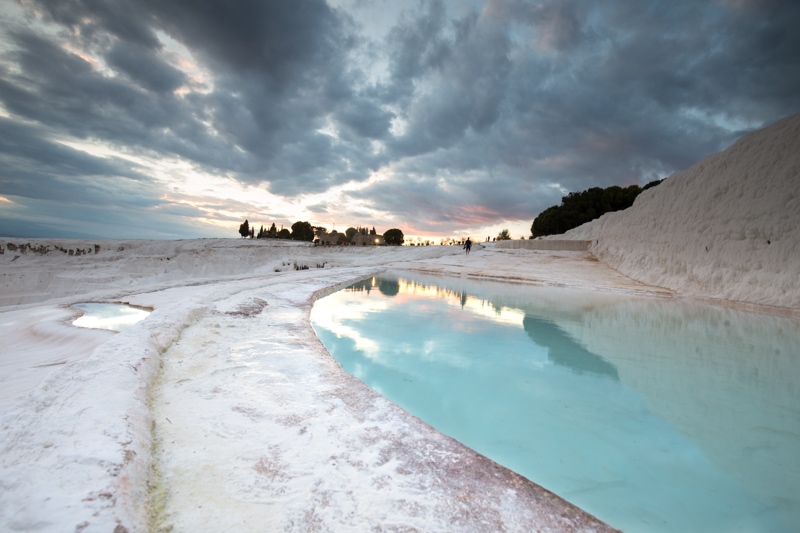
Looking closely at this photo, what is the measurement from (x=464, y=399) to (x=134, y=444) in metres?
3.20

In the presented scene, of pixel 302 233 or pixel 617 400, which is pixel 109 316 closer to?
pixel 617 400

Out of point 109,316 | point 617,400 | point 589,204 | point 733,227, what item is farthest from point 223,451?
point 589,204

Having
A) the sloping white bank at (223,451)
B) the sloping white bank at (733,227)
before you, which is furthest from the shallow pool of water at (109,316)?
the sloping white bank at (733,227)

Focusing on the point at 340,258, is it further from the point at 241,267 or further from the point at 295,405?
the point at 295,405

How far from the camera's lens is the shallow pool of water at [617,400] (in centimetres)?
256

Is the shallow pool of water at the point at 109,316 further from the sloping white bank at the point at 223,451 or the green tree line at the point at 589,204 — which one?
the green tree line at the point at 589,204

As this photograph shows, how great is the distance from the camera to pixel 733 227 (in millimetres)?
13289

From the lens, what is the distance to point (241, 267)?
28.0 meters

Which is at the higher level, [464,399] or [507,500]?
[507,500]

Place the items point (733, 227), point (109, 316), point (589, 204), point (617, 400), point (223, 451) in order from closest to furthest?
point (223, 451) < point (617, 400) < point (109, 316) < point (733, 227) < point (589, 204)

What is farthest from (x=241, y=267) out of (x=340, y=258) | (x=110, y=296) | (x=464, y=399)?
(x=464, y=399)

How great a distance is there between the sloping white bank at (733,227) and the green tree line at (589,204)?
76.4 feet

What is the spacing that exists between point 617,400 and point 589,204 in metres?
43.6

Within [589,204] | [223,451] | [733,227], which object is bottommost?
[223,451]
